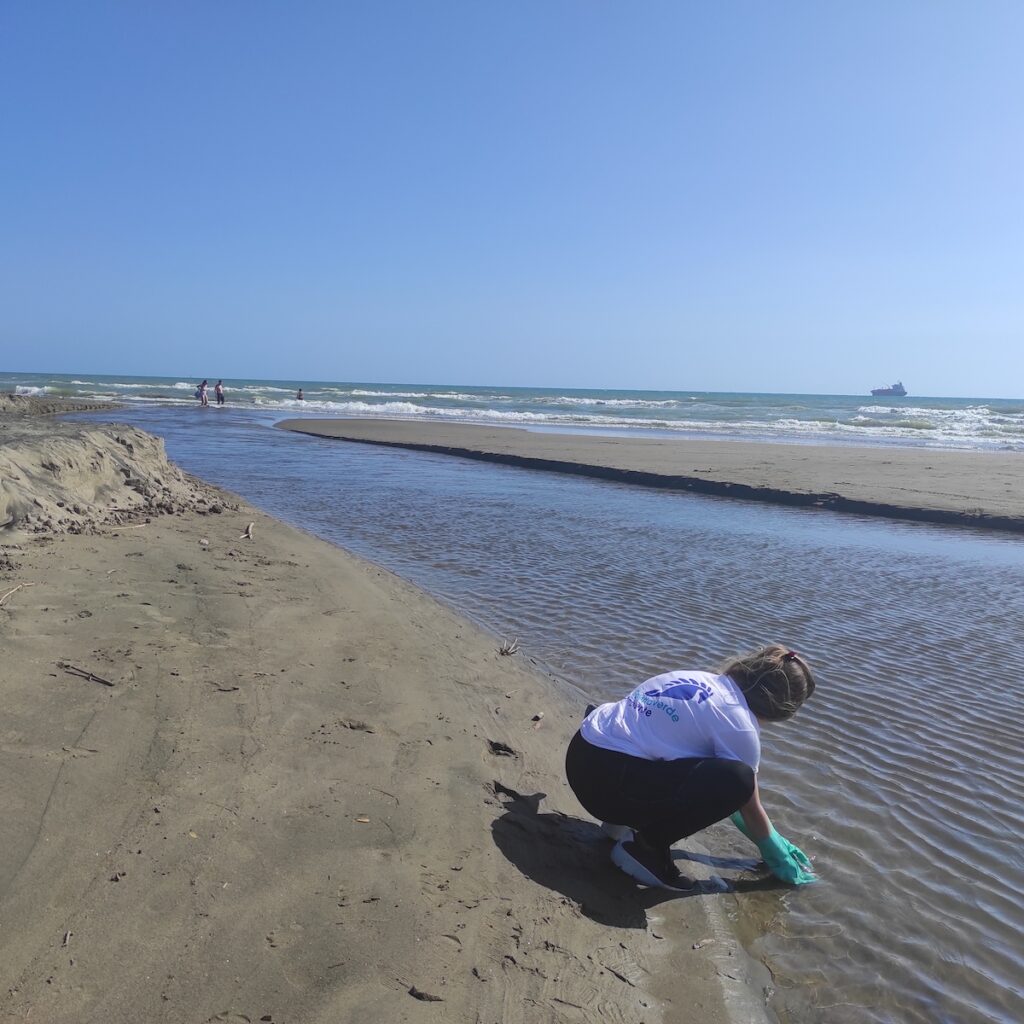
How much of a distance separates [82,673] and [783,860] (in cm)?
358

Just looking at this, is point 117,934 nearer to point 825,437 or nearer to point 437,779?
point 437,779

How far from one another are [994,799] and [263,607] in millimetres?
4889

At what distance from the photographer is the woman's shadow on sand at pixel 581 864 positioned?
119 inches

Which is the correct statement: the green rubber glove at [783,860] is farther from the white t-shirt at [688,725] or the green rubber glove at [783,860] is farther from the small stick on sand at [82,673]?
the small stick on sand at [82,673]

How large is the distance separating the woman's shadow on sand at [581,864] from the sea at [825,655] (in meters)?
0.06

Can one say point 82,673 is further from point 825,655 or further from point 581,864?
point 825,655

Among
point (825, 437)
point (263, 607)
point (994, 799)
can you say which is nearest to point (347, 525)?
point (263, 607)

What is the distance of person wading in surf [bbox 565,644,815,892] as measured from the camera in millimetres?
3094

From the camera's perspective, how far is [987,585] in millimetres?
8672

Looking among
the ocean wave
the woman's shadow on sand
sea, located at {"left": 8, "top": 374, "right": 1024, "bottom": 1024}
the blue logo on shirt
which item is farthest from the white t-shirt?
the ocean wave

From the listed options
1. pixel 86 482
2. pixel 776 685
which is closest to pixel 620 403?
pixel 86 482

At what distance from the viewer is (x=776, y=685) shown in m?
3.17

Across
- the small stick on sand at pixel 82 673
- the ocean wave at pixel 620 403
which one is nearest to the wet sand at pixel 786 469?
the small stick on sand at pixel 82 673

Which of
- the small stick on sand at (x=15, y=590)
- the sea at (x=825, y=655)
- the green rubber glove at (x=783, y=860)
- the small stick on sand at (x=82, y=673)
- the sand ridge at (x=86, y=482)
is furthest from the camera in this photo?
the sand ridge at (x=86, y=482)
